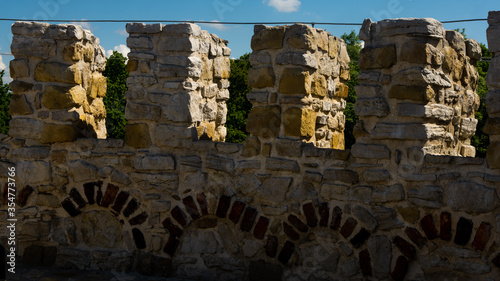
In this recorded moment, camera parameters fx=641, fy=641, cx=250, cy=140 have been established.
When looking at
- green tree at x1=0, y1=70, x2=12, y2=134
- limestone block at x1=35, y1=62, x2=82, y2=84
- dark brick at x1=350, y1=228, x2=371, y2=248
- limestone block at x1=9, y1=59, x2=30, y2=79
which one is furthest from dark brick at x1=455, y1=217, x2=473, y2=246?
green tree at x1=0, y1=70, x2=12, y2=134

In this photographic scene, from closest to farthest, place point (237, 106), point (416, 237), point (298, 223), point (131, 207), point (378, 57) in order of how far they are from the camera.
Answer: point (416, 237) → point (378, 57) → point (298, 223) → point (131, 207) → point (237, 106)

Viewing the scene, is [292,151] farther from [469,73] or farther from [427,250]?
[469,73]

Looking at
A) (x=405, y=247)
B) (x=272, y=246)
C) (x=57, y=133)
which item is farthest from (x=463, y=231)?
(x=57, y=133)

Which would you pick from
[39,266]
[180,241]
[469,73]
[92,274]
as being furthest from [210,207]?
[469,73]

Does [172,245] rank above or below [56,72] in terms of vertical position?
below

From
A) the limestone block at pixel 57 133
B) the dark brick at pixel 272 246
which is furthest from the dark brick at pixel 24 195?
the dark brick at pixel 272 246

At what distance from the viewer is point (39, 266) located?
6215 millimetres

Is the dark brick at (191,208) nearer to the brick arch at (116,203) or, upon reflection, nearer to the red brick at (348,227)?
the brick arch at (116,203)

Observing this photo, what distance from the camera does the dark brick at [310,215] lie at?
5340 millimetres

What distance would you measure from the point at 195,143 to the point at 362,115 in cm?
156

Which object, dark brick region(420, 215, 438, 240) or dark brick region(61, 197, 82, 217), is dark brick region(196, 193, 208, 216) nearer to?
dark brick region(61, 197, 82, 217)

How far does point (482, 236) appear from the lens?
186 inches

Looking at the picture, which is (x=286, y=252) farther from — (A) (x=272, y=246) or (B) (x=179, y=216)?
(B) (x=179, y=216)

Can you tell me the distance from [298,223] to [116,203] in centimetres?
176
